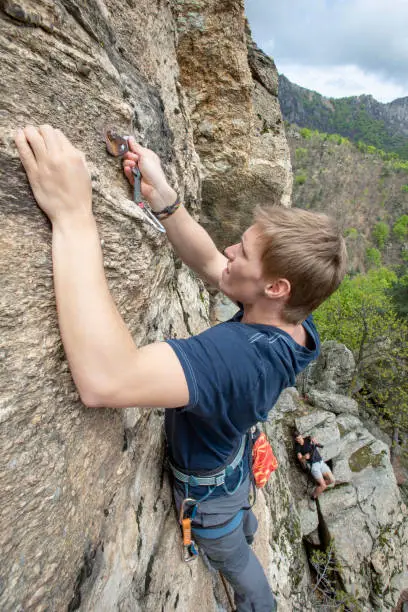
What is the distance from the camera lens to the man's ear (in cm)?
162

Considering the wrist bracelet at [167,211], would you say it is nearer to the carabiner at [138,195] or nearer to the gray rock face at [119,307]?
the gray rock face at [119,307]

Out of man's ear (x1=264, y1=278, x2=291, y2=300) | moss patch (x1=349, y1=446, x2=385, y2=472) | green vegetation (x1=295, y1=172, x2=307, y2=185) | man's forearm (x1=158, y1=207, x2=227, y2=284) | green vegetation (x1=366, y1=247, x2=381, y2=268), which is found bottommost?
green vegetation (x1=366, y1=247, x2=381, y2=268)

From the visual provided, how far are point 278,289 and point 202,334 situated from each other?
0.47 m

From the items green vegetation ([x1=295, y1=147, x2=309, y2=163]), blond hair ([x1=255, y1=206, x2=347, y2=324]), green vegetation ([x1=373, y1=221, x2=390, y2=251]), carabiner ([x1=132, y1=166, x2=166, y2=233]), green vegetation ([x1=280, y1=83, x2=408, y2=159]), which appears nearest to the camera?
blond hair ([x1=255, y1=206, x2=347, y2=324])

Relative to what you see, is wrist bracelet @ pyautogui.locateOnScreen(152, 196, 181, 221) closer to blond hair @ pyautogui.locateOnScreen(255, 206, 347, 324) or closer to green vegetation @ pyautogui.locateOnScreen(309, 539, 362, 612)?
blond hair @ pyautogui.locateOnScreen(255, 206, 347, 324)

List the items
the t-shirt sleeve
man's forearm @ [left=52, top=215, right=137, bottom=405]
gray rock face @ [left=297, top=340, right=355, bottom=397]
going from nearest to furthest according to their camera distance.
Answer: man's forearm @ [left=52, top=215, right=137, bottom=405] → the t-shirt sleeve → gray rock face @ [left=297, top=340, right=355, bottom=397]

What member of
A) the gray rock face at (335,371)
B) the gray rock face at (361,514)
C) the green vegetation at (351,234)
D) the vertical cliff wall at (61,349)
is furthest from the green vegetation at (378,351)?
the green vegetation at (351,234)

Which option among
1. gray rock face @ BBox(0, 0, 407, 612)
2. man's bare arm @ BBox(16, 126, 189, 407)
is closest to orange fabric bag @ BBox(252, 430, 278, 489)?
gray rock face @ BBox(0, 0, 407, 612)

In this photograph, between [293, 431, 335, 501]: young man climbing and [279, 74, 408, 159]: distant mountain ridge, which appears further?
[279, 74, 408, 159]: distant mountain ridge

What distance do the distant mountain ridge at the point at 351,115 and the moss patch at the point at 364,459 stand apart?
405 feet

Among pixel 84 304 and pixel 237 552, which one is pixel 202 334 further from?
pixel 237 552

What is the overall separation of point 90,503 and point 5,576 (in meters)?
0.45

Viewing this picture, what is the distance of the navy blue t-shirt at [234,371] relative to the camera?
1.36m

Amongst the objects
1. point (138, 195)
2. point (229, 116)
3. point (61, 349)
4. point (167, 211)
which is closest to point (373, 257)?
point (229, 116)
